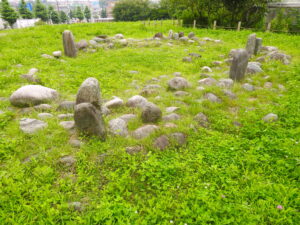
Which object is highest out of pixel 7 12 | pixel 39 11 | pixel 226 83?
pixel 39 11

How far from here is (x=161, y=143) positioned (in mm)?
4223

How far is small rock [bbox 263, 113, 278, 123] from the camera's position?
5085 millimetres

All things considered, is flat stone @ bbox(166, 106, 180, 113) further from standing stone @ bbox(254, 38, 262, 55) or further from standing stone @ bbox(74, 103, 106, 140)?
standing stone @ bbox(254, 38, 262, 55)

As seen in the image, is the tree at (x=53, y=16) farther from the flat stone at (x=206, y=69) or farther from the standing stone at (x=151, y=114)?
the standing stone at (x=151, y=114)

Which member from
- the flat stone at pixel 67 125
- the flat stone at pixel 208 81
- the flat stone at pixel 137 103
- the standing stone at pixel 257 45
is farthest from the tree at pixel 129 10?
the flat stone at pixel 67 125

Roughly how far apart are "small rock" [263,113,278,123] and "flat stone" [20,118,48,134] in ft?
16.5

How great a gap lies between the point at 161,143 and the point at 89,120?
4.79 ft

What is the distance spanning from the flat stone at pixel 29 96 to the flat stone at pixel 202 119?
3.99 meters

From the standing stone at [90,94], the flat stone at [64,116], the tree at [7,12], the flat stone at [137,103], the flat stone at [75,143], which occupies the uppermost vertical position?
the tree at [7,12]

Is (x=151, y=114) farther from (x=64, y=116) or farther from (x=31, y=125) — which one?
(x=31, y=125)

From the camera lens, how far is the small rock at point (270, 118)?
5085 millimetres

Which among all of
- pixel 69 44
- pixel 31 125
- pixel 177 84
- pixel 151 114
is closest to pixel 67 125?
pixel 31 125

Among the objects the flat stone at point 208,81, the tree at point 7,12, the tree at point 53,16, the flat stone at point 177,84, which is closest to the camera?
the flat stone at point 177,84

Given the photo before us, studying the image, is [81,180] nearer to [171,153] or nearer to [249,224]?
[171,153]
